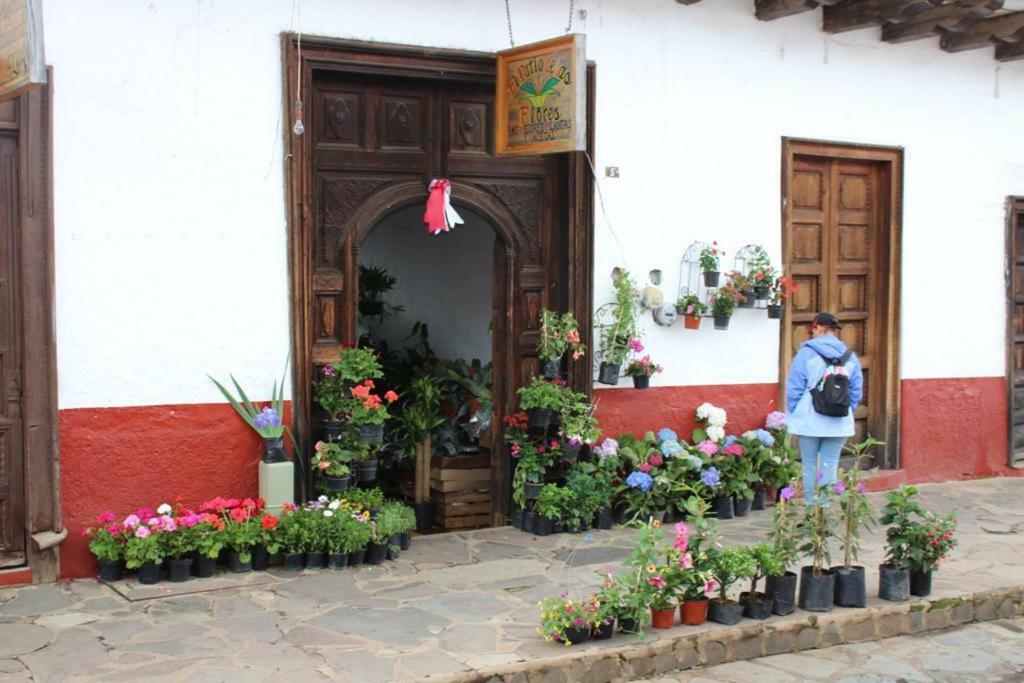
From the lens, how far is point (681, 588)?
22.4ft

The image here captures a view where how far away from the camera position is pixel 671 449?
962 cm

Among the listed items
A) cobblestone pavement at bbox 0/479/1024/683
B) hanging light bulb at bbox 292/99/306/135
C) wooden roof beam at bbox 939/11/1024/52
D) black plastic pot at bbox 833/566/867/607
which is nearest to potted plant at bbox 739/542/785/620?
cobblestone pavement at bbox 0/479/1024/683

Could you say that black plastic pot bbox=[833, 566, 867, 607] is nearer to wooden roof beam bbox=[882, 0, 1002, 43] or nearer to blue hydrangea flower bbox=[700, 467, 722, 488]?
blue hydrangea flower bbox=[700, 467, 722, 488]

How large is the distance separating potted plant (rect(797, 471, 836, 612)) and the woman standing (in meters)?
1.85

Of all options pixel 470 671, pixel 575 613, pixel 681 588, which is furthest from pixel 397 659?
pixel 681 588

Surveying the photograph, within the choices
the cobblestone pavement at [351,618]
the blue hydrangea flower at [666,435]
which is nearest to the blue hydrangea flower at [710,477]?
the blue hydrangea flower at [666,435]

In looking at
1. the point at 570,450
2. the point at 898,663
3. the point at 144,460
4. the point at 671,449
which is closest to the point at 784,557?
the point at 898,663

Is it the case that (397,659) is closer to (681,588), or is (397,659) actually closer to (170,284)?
(681,588)

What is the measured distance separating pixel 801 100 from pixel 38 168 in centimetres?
642

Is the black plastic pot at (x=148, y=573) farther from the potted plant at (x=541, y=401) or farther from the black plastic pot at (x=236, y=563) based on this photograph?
the potted plant at (x=541, y=401)

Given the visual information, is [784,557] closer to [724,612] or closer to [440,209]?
[724,612]

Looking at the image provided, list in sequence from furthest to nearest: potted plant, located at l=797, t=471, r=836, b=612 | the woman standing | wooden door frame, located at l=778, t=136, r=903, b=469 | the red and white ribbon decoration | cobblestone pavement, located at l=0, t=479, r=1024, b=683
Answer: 1. wooden door frame, located at l=778, t=136, r=903, b=469
2. the woman standing
3. the red and white ribbon decoration
4. potted plant, located at l=797, t=471, r=836, b=612
5. cobblestone pavement, located at l=0, t=479, r=1024, b=683

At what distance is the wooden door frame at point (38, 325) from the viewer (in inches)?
293

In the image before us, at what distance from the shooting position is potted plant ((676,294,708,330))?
10023 mm
